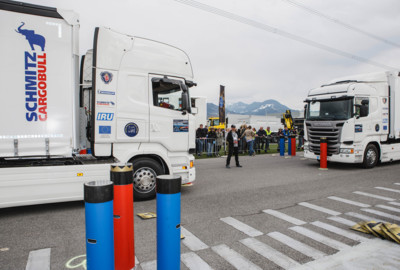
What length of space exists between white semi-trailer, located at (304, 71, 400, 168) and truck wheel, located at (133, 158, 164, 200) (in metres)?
7.61

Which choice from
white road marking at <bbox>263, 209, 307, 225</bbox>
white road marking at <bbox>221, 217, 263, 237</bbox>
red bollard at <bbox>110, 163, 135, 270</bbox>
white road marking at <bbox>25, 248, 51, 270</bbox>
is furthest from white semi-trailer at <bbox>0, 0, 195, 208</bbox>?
red bollard at <bbox>110, 163, 135, 270</bbox>

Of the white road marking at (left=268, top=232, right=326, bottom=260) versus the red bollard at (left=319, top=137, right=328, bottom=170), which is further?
the red bollard at (left=319, top=137, right=328, bottom=170)

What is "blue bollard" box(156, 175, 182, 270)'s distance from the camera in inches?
101

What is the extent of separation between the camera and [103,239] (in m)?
2.43

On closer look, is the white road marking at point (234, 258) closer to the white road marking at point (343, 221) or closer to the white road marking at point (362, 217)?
the white road marking at point (343, 221)

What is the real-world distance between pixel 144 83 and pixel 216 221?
126 inches

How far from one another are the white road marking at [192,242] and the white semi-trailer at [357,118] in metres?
8.41

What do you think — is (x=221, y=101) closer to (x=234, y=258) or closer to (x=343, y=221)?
(x=343, y=221)

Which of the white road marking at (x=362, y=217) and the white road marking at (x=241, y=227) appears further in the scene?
the white road marking at (x=362, y=217)

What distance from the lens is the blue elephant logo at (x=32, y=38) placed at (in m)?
4.96

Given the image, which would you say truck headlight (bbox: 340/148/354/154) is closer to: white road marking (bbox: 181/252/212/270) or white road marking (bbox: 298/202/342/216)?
white road marking (bbox: 298/202/342/216)

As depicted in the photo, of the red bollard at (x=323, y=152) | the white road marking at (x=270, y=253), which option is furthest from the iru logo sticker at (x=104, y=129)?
the red bollard at (x=323, y=152)

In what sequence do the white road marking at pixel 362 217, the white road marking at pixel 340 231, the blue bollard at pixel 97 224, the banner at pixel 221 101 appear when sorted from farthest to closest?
the banner at pixel 221 101
the white road marking at pixel 362 217
the white road marking at pixel 340 231
the blue bollard at pixel 97 224

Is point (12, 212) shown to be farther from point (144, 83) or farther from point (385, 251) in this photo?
point (385, 251)
